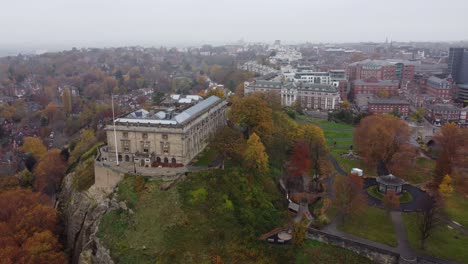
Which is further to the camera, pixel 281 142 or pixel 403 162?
pixel 281 142

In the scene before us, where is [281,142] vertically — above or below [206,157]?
above

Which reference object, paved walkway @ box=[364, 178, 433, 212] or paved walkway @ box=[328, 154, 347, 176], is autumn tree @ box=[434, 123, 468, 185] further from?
paved walkway @ box=[328, 154, 347, 176]

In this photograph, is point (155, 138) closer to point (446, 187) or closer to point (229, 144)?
point (229, 144)

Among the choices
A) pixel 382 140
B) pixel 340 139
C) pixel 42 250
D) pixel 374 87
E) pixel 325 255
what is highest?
pixel 374 87

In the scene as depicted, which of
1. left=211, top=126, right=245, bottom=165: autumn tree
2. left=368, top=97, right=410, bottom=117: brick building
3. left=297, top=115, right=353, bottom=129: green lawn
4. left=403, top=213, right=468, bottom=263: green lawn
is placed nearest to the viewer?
left=403, top=213, right=468, bottom=263: green lawn

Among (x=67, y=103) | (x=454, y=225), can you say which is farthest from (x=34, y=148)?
(x=454, y=225)

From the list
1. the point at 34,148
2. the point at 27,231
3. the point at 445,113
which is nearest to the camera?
the point at 27,231

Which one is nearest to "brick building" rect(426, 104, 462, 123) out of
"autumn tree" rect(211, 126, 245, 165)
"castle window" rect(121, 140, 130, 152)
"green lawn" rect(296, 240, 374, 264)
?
"autumn tree" rect(211, 126, 245, 165)
